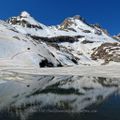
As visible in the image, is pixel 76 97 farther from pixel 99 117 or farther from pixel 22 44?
pixel 22 44

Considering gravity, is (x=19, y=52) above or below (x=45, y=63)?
above

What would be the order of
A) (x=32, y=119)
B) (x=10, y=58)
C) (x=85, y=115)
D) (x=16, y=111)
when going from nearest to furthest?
(x=32, y=119) → (x=85, y=115) → (x=16, y=111) → (x=10, y=58)

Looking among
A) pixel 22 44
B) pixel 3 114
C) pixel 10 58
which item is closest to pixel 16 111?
pixel 3 114

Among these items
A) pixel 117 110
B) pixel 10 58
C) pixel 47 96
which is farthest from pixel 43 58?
pixel 117 110

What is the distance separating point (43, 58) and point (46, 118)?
87.8 meters

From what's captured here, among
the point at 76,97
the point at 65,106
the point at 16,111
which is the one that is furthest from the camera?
the point at 76,97

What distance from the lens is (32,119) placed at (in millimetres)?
17766

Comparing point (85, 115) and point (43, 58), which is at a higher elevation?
point (43, 58)

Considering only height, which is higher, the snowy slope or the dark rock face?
the snowy slope

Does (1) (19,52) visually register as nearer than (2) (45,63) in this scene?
No

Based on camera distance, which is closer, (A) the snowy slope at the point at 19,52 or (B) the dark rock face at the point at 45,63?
(A) the snowy slope at the point at 19,52

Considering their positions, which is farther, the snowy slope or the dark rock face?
the dark rock face

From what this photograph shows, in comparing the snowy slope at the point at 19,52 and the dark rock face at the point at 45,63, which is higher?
the snowy slope at the point at 19,52

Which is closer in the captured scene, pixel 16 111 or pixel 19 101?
pixel 16 111
